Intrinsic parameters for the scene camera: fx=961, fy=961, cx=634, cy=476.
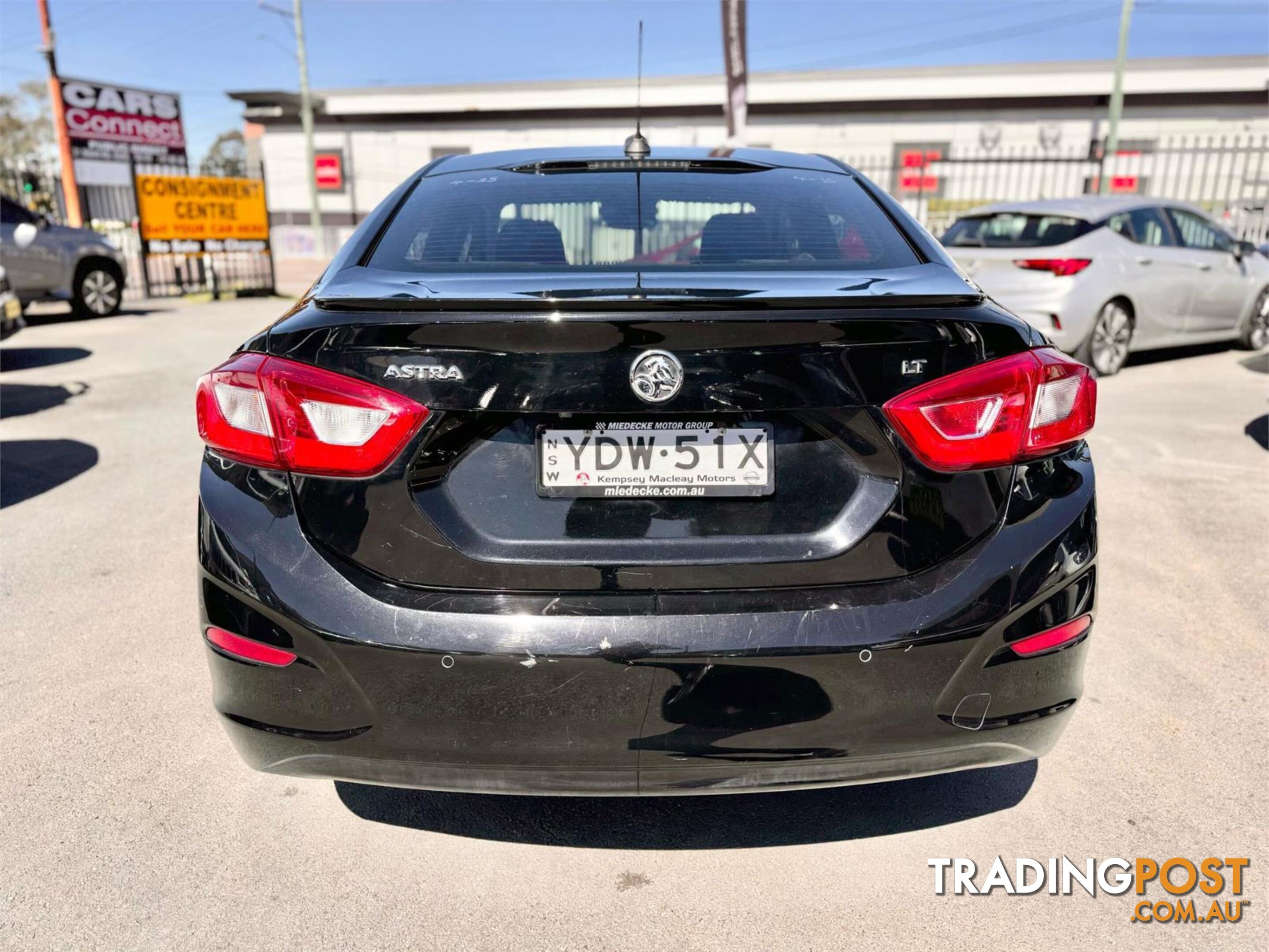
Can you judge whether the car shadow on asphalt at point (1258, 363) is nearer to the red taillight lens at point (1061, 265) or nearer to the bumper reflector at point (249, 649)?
the red taillight lens at point (1061, 265)

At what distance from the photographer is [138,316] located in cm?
1403

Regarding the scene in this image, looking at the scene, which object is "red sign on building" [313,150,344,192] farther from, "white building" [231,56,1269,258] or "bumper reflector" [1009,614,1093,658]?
"bumper reflector" [1009,614,1093,658]

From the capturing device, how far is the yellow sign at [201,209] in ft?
51.8

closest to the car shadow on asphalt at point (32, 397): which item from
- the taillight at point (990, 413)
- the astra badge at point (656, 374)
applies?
the astra badge at point (656, 374)

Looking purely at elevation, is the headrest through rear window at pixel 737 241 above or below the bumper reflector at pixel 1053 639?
above

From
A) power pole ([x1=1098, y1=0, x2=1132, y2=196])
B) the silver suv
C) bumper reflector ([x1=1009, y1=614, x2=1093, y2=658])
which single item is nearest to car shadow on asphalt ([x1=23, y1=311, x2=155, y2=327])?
the silver suv

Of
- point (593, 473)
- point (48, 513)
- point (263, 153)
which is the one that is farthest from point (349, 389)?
point (263, 153)

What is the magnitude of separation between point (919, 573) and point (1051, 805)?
1033 millimetres

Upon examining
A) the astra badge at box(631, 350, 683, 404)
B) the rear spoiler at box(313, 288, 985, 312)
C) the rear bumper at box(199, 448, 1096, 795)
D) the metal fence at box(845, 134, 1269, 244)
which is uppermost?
the metal fence at box(845, 134, 1269, 244)

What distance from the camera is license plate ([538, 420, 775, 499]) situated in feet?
5.83

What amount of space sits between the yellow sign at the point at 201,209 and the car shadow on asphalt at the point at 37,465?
11091 millimetres

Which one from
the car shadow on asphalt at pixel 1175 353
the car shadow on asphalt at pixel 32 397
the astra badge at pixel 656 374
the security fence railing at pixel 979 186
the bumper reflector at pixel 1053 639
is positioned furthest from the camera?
the security fence railing at pixel 979 186

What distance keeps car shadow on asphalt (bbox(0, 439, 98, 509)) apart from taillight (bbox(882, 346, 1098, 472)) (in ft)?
15.9

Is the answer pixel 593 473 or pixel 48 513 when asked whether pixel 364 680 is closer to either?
pixel 593 473
